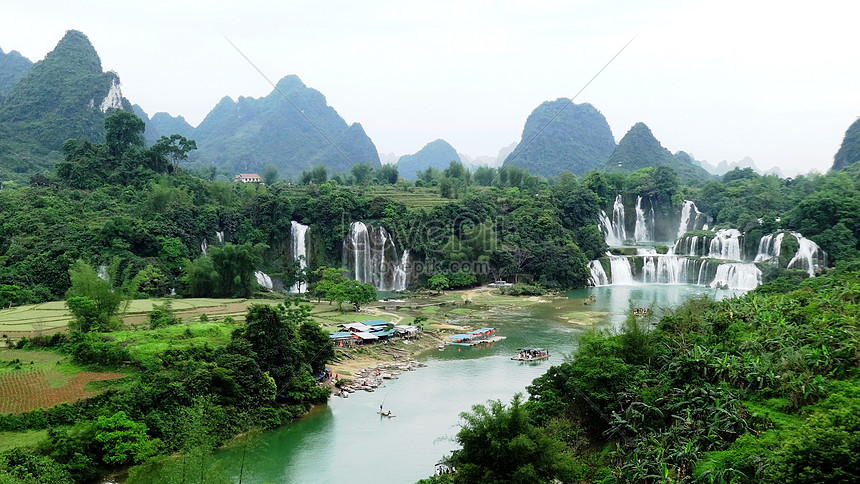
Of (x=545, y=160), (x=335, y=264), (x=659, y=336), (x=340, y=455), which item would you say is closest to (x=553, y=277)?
(x=335, y=264)

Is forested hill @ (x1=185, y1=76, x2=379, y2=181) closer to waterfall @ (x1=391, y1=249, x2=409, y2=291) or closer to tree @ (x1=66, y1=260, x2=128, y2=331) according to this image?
waterfall @ (x1=391, y1=249, x2=409, y2=291)

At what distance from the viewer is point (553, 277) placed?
3959 cm

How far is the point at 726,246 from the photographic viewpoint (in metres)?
41.3

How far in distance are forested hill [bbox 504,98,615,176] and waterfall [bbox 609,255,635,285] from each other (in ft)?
179

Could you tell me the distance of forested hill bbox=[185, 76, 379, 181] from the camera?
99938 mm

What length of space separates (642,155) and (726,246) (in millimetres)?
46460

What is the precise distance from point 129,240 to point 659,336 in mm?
26964

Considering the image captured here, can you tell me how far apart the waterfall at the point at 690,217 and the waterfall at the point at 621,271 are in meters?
16.7

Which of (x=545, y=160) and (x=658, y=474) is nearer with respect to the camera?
(x=658, y=474)

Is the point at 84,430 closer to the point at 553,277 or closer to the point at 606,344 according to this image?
the point at 606,344

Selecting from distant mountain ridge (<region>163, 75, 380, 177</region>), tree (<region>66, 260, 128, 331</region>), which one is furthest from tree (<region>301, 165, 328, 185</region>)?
tree (<region>66, 260, 128, 331</region>)

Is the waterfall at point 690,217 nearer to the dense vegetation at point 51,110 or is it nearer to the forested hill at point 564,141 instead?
the forested hill at point 564,141

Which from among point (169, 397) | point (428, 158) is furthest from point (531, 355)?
point (428, 158)

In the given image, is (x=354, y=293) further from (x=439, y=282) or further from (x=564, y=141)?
(x=564, y=141)
